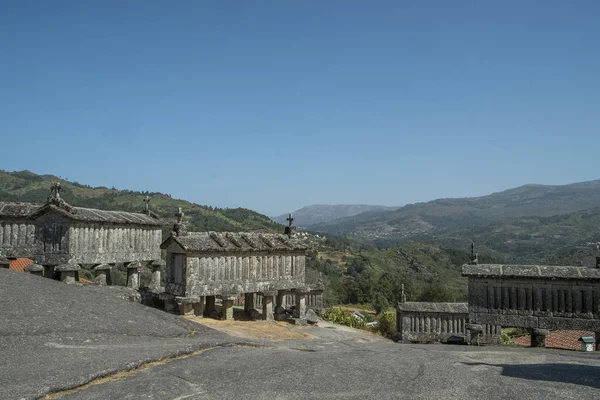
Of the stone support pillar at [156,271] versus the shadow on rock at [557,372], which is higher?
the stone support pillar at [156,271]

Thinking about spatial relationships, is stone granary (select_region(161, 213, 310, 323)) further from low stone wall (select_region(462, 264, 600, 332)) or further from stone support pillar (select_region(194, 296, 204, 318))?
low stone wall (select_region(462, 264, 600, 332))

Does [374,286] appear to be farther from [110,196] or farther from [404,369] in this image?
[110,196]

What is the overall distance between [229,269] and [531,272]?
11717 millimetres

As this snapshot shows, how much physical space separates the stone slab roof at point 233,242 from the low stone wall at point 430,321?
22.7ft

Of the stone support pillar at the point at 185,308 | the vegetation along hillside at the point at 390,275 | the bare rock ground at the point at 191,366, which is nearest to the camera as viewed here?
the bare rock ground at the point at 191,366

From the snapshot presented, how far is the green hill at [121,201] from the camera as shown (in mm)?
81562

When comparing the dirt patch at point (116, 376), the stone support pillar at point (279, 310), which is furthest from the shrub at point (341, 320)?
the dirt patch at point (116, 376)

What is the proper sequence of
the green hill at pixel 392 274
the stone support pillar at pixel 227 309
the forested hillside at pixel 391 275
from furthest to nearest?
the green hill at pixel 392 274
the forested hillside at pixel 391 275
the stone support pillar at pixel 227 309

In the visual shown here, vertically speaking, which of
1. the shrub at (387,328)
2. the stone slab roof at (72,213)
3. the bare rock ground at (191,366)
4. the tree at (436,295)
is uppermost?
the stone slab roof at (72,213)

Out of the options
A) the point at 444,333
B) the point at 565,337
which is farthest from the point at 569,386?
the point at 565,337

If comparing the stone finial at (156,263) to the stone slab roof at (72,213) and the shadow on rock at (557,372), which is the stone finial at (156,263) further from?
the shadow on rock at (557,372)

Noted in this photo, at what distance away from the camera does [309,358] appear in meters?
12.0

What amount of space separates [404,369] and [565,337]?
23.8 metres

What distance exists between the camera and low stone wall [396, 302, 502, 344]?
25625mm
